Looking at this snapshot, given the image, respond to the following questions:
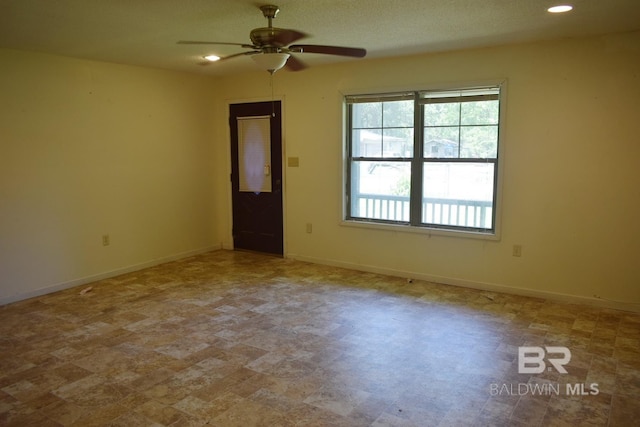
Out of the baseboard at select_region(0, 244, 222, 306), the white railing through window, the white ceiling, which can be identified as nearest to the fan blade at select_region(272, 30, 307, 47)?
the white ceiling

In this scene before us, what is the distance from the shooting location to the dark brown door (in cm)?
580

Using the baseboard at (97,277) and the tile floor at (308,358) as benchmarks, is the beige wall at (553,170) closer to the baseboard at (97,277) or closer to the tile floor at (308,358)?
the tile floor at (308,358)

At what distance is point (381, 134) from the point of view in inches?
198

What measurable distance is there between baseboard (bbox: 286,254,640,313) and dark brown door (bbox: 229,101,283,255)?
0.67 m

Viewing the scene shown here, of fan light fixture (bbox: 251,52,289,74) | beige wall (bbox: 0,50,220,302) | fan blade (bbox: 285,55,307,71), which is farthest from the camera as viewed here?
beige wall (bbox: 0,50,220,302)

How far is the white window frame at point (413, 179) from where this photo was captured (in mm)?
4289

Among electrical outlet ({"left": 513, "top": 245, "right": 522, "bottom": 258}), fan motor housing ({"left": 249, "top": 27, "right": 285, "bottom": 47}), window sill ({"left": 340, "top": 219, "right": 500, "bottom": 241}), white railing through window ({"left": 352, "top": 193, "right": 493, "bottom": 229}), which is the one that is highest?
fan motor housing ({"left": 249, "top": 27, "right": 285, "bottom": 47})

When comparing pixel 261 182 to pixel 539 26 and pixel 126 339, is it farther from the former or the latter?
Answer: pixel 539 26

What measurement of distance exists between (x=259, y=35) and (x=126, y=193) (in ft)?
10.1

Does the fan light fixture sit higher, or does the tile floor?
the fan light fixture

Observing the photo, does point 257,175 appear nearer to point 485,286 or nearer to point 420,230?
point 420,230

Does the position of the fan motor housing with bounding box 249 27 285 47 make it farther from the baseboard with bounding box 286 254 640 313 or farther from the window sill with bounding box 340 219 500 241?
the baseboard with bounding box 286 254 640 313

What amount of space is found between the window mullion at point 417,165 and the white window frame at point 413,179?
0.4 inches

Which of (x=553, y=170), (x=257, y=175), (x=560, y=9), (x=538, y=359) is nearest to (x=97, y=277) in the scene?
(x=257, y=175)
